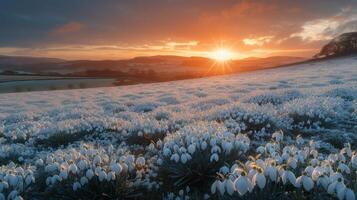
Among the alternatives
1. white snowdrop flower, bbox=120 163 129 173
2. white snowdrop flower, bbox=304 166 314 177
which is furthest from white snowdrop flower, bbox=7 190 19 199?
white snowdrop flower, bbox=304 166 314 177

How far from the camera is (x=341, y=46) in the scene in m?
54.5

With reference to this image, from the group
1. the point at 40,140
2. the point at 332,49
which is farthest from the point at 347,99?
the point at 332,49

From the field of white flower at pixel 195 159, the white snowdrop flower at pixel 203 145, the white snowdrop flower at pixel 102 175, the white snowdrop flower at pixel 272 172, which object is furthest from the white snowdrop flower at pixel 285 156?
the white snowdrop flower at pixel 102 175

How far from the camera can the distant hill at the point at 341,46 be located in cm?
5350

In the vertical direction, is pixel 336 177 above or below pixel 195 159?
above

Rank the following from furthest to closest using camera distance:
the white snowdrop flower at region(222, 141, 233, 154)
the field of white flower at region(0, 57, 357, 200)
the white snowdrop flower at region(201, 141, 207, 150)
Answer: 1. the white snowdrop flower at region(201, 141, 207, 150)
2. the white snowdrop flower at region(222, 141, 233, 154)
3. the field of white flower at region(0, 57, 357, 200)

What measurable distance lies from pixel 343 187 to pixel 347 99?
42.6 feet

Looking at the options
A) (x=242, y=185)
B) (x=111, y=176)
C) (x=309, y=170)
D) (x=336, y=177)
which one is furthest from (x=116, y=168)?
(x=336, y=177)

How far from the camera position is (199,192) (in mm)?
5238

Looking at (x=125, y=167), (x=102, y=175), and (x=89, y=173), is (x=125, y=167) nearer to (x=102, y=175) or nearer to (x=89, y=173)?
(x=102, y=175)

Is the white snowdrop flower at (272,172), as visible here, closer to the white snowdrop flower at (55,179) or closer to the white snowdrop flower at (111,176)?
the white snowdrop flower at (111,176)

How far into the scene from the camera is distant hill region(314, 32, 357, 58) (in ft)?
176

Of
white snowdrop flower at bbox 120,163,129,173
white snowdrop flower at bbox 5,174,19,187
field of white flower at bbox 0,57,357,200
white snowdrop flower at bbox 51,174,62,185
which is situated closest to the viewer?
field of white flower at bbox 0,57,357,200

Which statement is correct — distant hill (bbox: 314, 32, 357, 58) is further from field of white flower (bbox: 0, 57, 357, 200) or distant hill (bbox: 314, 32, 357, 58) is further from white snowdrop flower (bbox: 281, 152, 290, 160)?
white snowdrop flower (bbox: 281, 152, 290, 160)
